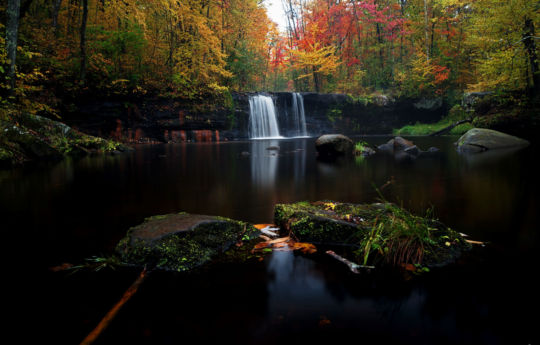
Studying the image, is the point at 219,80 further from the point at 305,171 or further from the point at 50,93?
the point at 305,171

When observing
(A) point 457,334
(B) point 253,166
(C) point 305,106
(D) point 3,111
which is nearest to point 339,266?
(A) point 457,334

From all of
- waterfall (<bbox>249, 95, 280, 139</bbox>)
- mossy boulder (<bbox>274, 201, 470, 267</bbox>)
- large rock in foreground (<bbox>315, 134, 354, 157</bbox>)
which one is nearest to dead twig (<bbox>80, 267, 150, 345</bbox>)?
mossy boulder (<bbox>274, 201, 470, 267</bbox>)

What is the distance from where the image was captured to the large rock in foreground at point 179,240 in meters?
2.44

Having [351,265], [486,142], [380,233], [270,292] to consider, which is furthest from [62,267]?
[486,142]

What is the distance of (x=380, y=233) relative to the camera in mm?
2680

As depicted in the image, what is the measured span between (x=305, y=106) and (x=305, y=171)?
18.0 metres

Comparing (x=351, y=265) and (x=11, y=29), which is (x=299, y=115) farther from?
(x=351, y=265)

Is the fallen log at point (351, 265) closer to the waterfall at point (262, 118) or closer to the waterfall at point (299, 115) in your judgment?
the waterfall at point (262, 118)

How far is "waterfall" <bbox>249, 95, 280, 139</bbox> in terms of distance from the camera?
21.9 m

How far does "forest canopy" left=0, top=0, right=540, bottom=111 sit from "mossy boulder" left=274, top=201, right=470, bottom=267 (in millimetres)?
7610

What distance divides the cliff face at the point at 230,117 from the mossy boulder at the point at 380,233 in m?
17.1

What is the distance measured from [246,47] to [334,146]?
53.5 ft

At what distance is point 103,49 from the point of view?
638 inches

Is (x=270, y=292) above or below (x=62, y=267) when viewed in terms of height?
below
